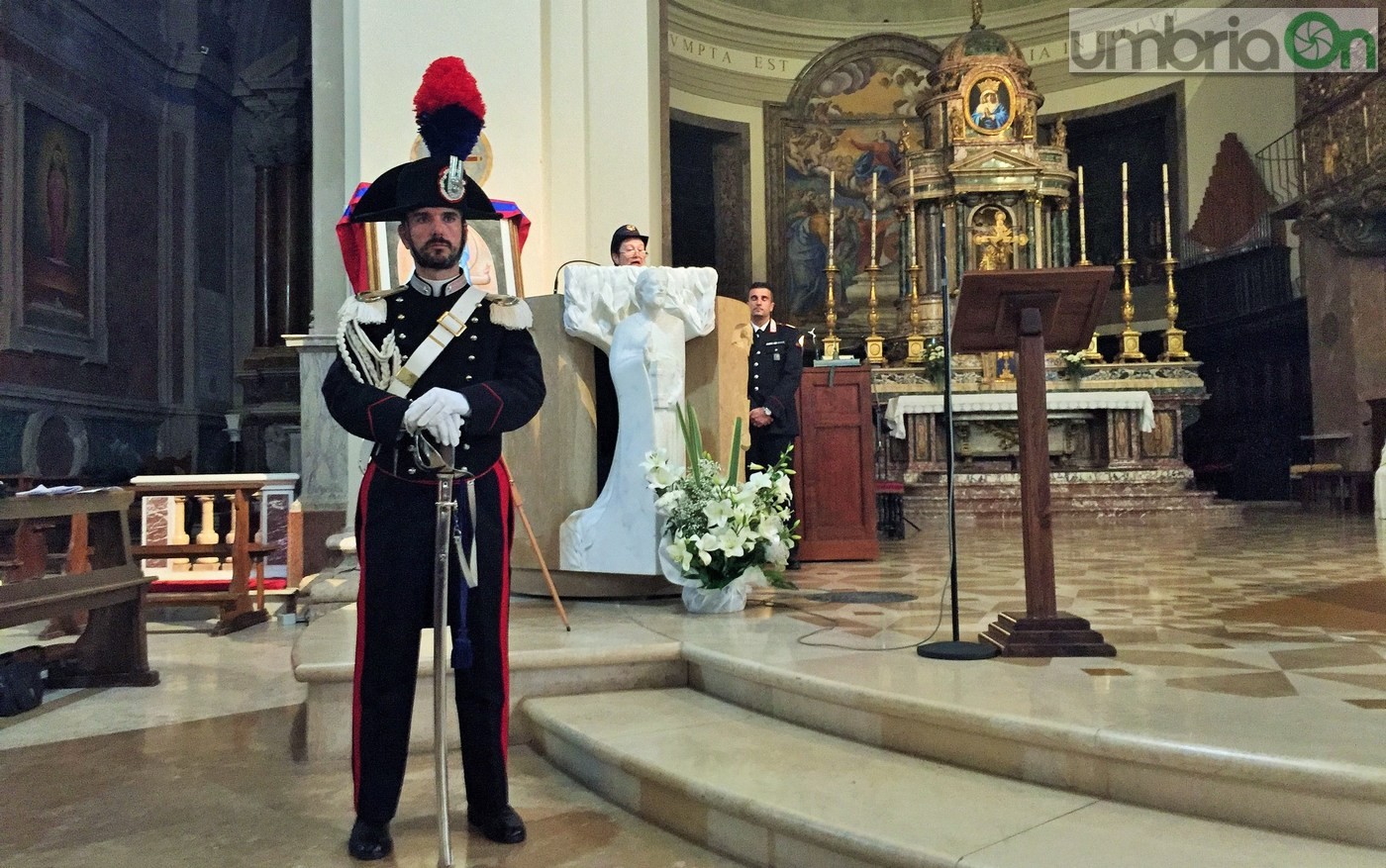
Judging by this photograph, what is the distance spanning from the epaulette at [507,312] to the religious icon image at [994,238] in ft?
33.1

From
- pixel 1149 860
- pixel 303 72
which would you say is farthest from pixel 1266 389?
pixel 1149 860

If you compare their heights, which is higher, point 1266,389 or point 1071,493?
point 1266,389

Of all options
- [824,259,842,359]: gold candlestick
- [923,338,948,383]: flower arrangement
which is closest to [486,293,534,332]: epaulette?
[824,259,842,359]: gold candlestick

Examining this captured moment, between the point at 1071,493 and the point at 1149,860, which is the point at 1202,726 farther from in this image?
the point at 1071,493

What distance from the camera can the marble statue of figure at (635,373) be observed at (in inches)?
168

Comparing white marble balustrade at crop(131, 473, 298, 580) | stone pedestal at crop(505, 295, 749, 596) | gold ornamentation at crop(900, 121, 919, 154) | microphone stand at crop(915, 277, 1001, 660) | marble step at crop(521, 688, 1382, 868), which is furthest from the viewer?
gold ornamentation at crop(900, 121, 919, 154)

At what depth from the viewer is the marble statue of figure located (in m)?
4.27

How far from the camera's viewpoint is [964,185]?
1194 cm

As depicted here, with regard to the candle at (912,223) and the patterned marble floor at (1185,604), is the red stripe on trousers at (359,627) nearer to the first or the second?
the patterned marble floor at (1185,604)

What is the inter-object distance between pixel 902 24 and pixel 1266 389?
692 centimetres

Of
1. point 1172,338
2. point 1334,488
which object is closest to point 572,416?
point 1172,338

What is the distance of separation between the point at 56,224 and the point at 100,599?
8.19 m

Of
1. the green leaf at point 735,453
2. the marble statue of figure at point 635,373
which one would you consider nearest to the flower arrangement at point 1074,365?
the green leaf at point 735,453

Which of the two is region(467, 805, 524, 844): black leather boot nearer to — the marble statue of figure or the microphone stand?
the microphone stand
